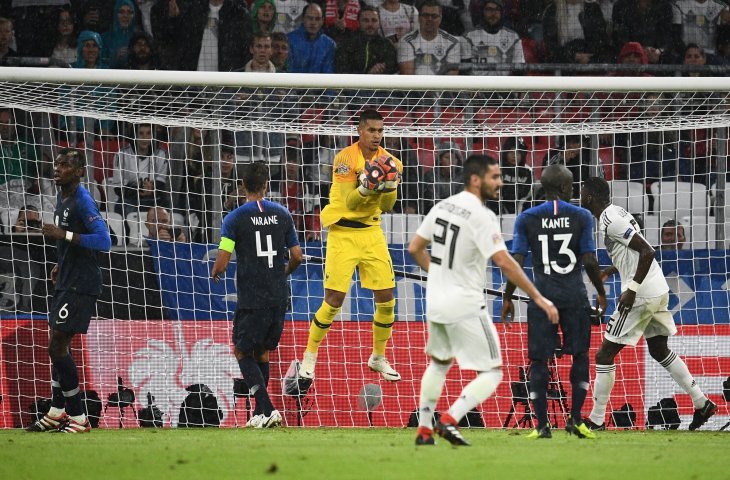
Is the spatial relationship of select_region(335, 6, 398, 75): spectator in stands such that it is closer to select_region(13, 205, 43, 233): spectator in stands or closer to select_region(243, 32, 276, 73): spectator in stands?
select_region(243, 32, 276, 73): spectator in stands

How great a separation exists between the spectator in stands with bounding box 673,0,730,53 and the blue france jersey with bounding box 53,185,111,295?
10097 millimetres

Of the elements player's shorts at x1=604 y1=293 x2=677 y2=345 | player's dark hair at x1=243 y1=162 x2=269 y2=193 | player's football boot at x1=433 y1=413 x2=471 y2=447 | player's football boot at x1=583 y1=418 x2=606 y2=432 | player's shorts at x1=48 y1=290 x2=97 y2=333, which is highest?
player's dark hair at x1=243 y1=162 x2=269 y2=193

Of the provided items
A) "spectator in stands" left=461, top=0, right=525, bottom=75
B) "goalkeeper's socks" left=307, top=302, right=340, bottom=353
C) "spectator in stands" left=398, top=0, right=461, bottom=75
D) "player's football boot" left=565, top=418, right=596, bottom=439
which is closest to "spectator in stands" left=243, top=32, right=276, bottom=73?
"spectator in stands" left=398, top=0, right=461, bottom=75

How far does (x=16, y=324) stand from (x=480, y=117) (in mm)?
5360

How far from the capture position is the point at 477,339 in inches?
278

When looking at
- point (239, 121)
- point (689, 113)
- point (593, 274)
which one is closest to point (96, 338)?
point (239, 121)

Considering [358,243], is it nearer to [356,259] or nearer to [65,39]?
[356,259]

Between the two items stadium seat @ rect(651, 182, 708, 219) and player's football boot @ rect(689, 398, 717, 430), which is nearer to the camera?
player's football boot @ rect(689, 398, 717, 430)

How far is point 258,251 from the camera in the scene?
951 centimetres

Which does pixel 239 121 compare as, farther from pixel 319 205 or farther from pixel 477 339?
pixel 477 339

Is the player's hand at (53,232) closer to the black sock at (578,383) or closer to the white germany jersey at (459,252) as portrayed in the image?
the white germany jersey at (459,252)

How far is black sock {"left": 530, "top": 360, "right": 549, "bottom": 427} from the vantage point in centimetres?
827

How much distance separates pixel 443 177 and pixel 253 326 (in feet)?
14.7

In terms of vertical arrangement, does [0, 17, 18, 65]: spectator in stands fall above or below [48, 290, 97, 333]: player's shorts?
above
